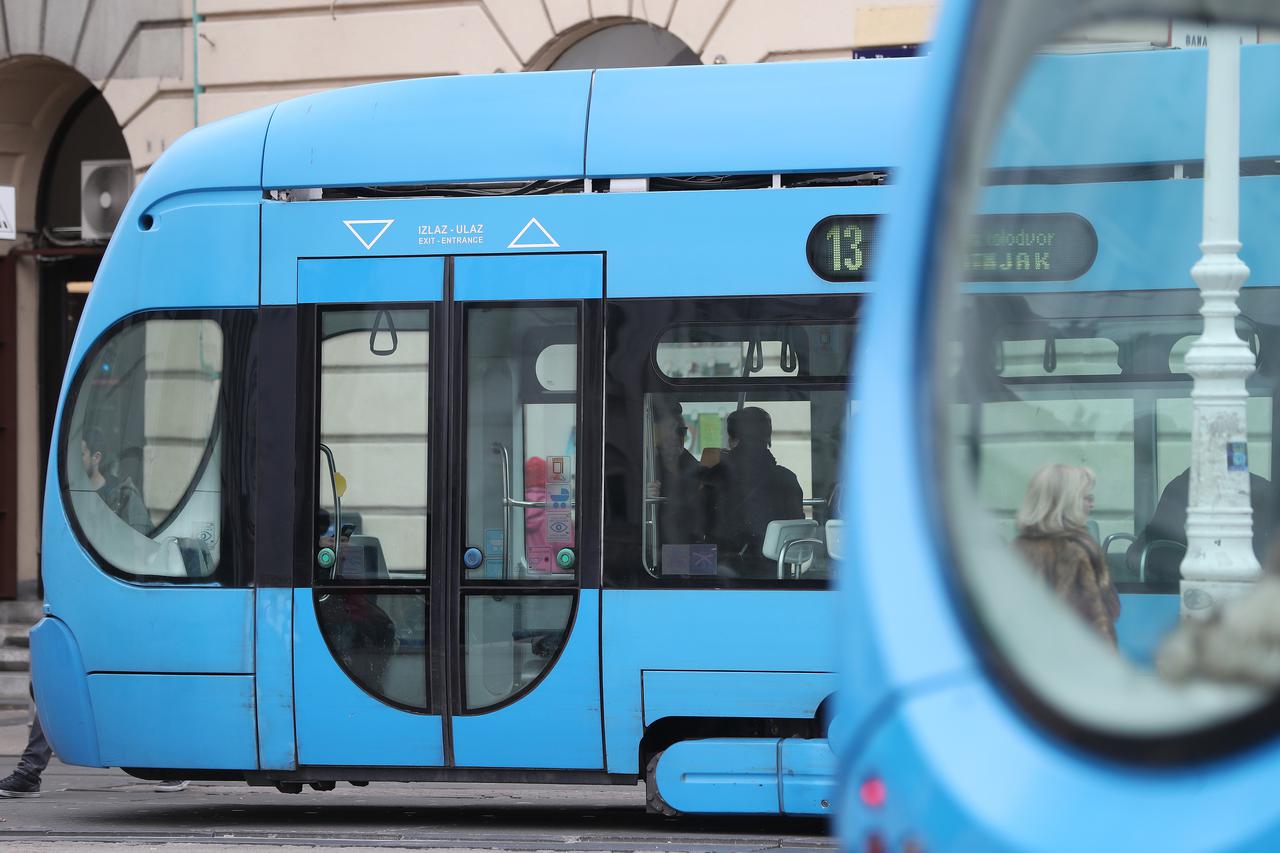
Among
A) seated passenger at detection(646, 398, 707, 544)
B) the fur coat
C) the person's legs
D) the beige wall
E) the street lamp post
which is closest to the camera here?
the fur coat

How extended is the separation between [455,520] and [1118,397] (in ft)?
9.22

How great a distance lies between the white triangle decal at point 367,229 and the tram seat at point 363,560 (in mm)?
1303

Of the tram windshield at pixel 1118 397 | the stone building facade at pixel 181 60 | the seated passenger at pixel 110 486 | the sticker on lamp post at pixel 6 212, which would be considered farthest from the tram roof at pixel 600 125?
the stone building facade at pixel 181 60

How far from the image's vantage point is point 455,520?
277 inches

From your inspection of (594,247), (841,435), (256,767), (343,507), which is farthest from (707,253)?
(256,767)

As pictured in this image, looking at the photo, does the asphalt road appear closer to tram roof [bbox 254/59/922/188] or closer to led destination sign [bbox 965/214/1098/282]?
tram roof [bbox 254/59/922/188]

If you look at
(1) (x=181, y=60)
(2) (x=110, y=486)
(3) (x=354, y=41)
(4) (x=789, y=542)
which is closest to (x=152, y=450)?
(2) (x=110, y=486)

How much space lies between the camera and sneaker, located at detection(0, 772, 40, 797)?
8.77 metres

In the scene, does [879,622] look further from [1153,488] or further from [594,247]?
[594,247]

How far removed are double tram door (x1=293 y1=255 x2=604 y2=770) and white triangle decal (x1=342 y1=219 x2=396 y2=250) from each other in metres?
0.09

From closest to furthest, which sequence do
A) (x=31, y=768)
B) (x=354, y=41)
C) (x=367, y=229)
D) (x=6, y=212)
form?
(x=367, y=229), (x=31, y=768), (x=6, y=212), (x=354, y=41)

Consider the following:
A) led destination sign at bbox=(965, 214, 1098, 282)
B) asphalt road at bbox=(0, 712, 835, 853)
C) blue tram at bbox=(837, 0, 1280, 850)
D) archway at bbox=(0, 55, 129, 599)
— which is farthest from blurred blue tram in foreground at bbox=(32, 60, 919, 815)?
archway at bbox=(0, 55, 129, 599)

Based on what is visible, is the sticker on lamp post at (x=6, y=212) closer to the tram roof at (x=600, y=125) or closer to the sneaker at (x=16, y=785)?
the sneaker at (x=16, y=785)

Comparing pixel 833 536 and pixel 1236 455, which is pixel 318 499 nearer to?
pixel 833 536
